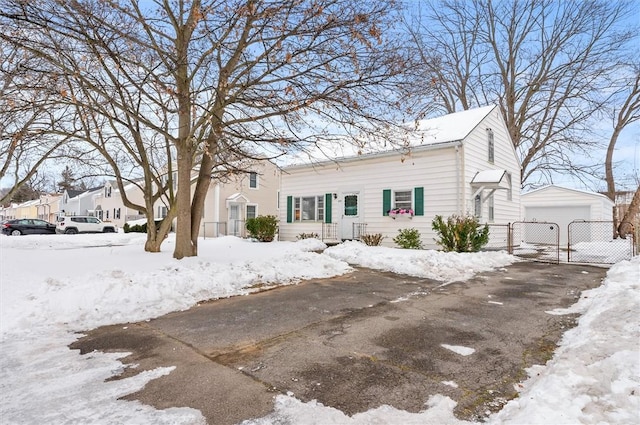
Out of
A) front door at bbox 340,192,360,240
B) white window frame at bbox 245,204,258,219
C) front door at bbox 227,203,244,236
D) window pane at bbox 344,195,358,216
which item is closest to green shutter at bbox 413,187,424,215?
front door at bbox 340,192,360,240

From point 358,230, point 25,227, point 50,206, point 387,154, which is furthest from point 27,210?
point 387,154

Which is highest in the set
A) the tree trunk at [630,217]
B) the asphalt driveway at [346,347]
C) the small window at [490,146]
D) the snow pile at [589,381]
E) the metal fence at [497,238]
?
the small window at [490,146]

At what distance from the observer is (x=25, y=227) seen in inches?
938

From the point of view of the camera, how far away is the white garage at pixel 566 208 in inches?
719

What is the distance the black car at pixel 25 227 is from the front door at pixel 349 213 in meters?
22.2

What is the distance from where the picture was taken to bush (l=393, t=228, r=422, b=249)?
12.6 meters

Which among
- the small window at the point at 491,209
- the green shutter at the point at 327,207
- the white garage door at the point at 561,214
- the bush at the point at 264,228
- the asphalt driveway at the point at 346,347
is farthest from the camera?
the white garage door at the point at 561,214

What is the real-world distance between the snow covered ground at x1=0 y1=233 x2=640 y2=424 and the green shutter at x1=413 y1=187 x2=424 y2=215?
A: 4783mm

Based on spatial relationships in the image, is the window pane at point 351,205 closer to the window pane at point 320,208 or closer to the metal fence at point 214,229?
the window pane at point 320,208

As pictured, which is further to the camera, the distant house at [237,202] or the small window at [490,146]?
the distant house at [237,202]

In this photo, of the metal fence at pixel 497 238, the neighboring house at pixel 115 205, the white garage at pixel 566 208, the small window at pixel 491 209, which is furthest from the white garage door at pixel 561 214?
the neighboring house at pixel 115 205

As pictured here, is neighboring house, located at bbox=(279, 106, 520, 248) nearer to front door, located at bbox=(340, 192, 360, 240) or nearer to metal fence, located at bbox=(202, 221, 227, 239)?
front door, located at bbox=(340, 192, 360, 240)

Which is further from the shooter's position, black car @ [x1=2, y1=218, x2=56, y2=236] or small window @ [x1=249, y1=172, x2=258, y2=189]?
small window @ [x1=249, y1=172, x2=258, y2=189]

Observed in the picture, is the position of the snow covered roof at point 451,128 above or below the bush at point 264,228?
above
